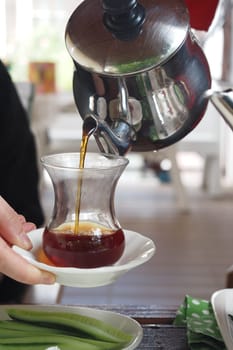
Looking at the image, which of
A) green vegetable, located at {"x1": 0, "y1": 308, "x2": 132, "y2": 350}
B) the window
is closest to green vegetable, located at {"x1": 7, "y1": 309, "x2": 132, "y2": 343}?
green vegetable, located at {"x1": 0, "y1": 308, "x2": 132, "y2": 350}

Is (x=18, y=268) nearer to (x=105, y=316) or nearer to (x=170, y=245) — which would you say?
(x=105, y=316)

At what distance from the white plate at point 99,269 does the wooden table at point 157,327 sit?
9 cm

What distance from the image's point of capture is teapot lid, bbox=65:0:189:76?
1.82ft

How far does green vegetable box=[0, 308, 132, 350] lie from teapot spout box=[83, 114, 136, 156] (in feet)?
0.52

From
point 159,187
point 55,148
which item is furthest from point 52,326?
point 159,187

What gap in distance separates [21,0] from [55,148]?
3.95ft

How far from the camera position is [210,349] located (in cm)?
56

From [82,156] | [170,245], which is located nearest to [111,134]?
[82,156]

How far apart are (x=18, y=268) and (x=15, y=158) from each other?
0.77 meters

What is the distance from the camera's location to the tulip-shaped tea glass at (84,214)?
52cm

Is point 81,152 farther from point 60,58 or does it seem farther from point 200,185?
point 60,58

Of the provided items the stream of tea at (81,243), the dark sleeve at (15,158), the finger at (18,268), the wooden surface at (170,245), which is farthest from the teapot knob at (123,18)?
the wooden surface at (170,245)

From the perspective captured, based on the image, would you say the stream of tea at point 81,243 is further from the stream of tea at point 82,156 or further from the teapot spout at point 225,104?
the teapot spout at point 225,104

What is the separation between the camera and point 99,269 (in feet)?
1.61
